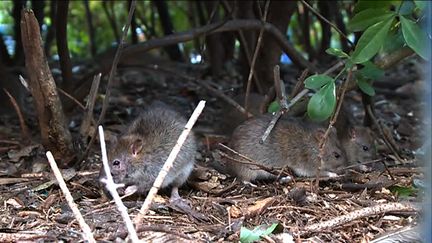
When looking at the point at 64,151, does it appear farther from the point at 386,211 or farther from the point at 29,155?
the point at 386,211

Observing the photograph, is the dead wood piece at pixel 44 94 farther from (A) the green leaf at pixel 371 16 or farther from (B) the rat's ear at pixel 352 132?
(B) the rat's ear at pixel 352 132

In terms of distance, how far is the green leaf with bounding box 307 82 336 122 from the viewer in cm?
422

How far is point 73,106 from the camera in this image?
22.2 ft

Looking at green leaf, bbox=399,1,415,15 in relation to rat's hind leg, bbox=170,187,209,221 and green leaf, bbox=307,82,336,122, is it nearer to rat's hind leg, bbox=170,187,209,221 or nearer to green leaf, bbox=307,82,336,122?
green leaf, bbox=307,82,336,122

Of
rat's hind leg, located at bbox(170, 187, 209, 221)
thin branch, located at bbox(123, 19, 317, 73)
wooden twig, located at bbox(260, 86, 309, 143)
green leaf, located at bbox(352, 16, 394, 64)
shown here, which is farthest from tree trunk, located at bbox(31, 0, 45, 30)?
green leaf, located at bbox(352, 16, 394, 64)

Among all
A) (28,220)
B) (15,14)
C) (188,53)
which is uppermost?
(15,14)

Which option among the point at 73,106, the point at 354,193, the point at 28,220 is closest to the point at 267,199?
the point at 354,193

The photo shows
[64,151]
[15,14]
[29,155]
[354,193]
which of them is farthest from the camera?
[15,14]

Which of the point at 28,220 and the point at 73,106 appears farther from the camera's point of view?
the point at 73,106

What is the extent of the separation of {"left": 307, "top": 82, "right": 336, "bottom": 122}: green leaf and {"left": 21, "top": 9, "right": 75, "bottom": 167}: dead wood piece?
1.78m

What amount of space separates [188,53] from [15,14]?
4.26 meters

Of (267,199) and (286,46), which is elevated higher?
(286,46)

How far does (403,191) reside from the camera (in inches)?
186

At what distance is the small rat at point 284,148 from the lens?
543 cm
